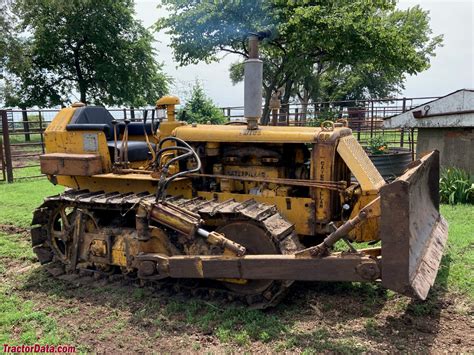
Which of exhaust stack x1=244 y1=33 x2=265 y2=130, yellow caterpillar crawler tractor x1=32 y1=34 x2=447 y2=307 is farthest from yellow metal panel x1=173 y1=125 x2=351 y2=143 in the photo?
Answer: exhaust stack x1=244 y1=33 x2=265 y2=130

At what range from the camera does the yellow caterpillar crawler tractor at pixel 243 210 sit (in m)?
3.81

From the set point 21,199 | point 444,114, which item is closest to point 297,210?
point 444,114

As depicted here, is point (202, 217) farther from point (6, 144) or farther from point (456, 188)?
point (6, 144)

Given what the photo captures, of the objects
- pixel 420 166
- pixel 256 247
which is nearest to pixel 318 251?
pixel 256 247

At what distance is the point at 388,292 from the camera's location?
183 inches

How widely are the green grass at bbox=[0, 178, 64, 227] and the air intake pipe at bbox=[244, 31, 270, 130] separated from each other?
15.8 feet

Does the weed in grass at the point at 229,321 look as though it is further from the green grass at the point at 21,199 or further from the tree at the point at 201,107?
the tree at the point at 201,107

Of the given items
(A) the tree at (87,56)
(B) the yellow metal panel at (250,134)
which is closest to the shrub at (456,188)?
(B) the yellow metal panel at (250,134)

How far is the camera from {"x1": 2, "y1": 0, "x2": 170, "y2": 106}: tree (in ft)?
83.3

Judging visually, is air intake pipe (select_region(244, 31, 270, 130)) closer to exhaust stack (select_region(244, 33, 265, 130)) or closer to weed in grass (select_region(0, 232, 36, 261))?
exhaust stack (select_region(244, 33, 265, 130))

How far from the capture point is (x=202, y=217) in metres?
4.64

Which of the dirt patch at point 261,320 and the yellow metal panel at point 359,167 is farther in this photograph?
the yellow metal panel at point 359,167

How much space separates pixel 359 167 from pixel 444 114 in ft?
19.7

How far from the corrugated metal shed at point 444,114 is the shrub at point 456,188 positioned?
1.09 metres
